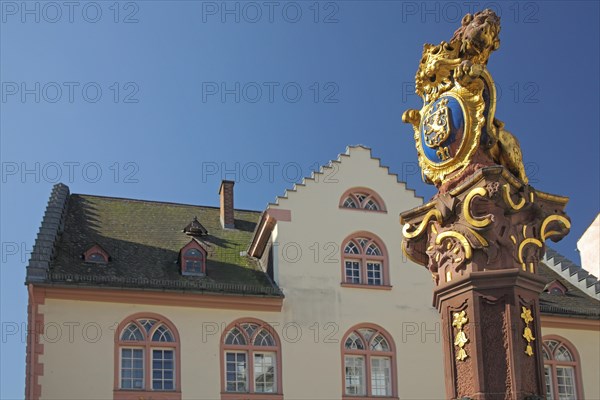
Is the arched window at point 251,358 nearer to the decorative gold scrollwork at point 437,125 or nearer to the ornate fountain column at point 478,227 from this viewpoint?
the ornate fountain column at point 478,227

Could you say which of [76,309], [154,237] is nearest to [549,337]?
[154,237]

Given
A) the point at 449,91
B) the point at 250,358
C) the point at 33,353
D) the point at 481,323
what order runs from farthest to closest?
the point at 250,358 → the point at 33,353 → the point at 449,91 → the point at 481,323

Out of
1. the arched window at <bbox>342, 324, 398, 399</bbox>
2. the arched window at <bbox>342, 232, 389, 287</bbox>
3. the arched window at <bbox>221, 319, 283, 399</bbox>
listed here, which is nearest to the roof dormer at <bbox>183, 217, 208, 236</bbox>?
the arched window at <bbox>221, 319, 283, 399</bbox>

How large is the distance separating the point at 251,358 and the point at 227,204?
6.76m

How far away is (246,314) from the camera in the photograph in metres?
25.9

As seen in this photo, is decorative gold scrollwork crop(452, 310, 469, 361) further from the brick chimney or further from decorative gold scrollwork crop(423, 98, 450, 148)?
the brick chimney

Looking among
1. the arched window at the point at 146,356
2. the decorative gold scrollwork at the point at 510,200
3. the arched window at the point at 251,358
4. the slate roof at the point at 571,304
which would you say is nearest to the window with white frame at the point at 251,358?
the arched window at the point at 251,358

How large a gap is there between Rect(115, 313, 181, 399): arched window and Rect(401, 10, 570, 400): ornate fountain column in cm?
1686

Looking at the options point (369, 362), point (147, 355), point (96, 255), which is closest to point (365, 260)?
point (369, 362)

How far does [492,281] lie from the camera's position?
7848 mm

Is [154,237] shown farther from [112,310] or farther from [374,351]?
[374,351]

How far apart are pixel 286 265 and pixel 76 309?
5988 millimetres

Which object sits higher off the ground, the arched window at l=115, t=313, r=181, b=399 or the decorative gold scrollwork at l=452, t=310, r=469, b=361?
the arched window at l=115, t=313, r=181, b=399

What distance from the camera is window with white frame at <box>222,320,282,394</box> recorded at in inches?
999
